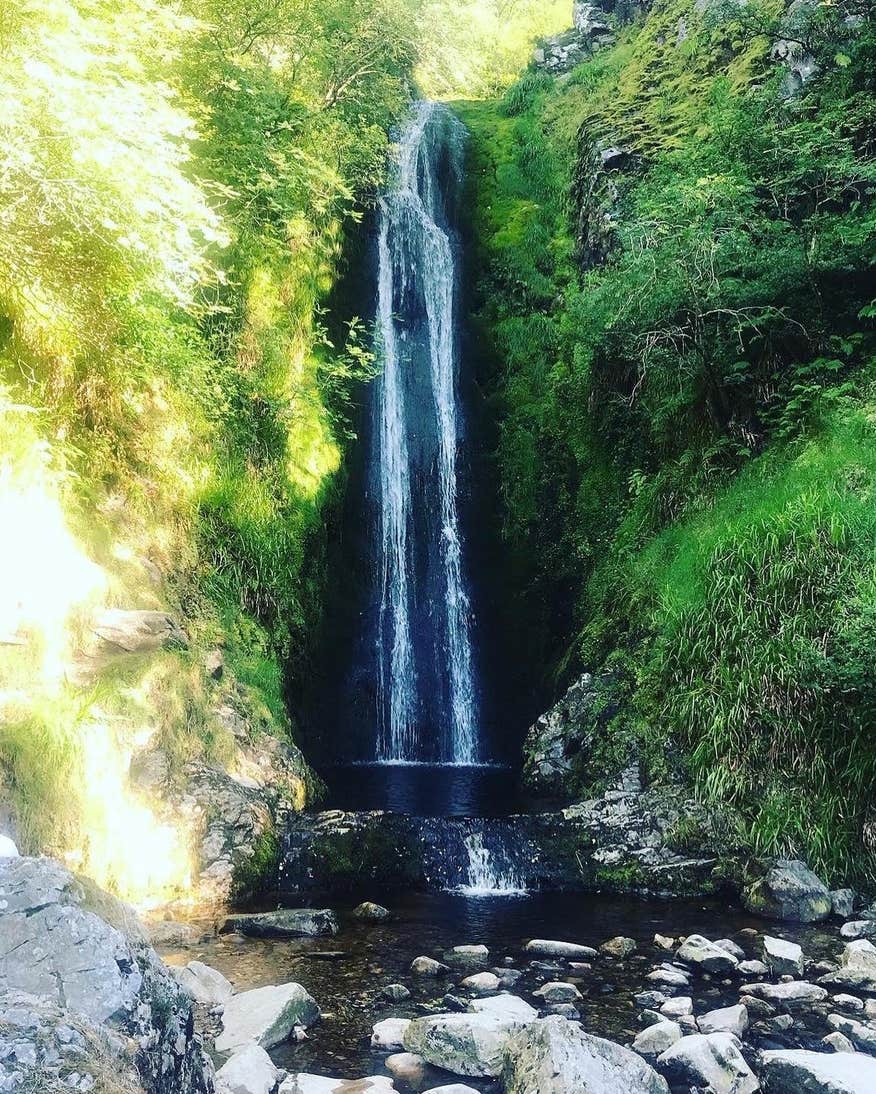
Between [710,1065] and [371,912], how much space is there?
10.0 ft

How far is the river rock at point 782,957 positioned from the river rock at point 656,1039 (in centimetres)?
139

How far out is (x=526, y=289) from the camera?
51.3ft

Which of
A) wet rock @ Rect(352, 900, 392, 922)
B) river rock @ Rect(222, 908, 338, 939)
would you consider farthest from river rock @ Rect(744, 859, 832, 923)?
river rock @ Rect(222, 908, 338, 939)

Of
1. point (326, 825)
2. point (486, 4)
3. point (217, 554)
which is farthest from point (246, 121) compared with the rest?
point (486, 4)

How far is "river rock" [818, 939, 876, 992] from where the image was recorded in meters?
4.71

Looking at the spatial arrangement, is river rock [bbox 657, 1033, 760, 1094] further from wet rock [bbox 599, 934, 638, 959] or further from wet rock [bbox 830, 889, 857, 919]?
wet rock [bbox 830, 889, 857, 919]

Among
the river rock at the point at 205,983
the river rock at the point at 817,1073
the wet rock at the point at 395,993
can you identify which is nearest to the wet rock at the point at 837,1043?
the river rock at the point at 817,1073

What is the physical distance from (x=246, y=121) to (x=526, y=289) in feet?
23.4

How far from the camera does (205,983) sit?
4398 mm

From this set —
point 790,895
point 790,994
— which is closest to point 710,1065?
point 790,994

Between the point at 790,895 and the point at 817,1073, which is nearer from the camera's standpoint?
the point at 817,1073

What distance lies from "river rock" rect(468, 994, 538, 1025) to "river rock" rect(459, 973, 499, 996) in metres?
0.26

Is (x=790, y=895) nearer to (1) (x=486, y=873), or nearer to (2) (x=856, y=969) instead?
(2) (x=856, y=969)

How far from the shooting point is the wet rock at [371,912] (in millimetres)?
5980
